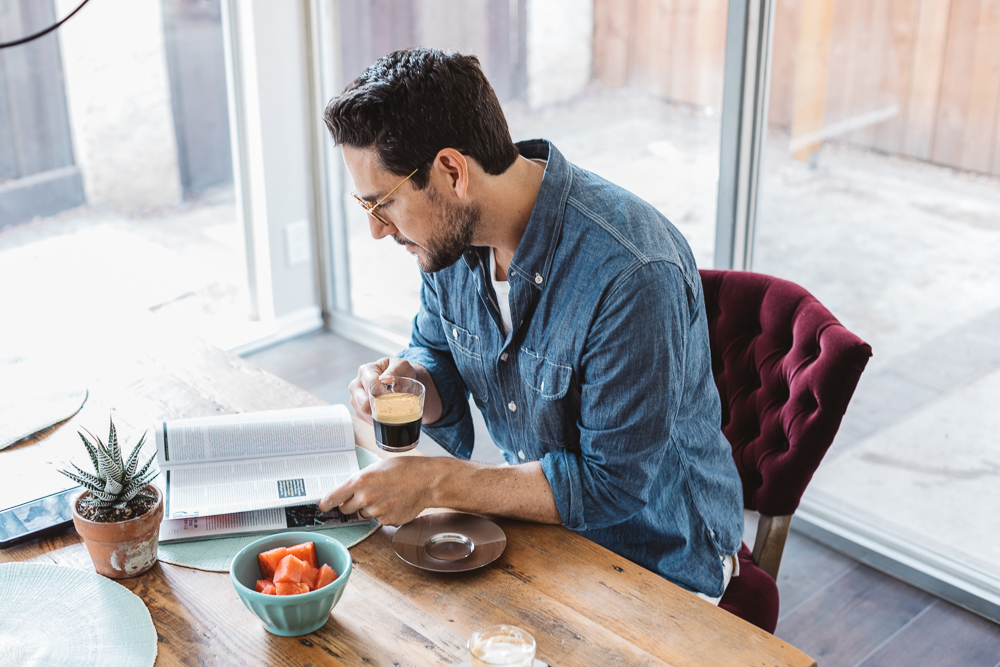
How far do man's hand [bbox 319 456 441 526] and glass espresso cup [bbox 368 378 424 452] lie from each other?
79mm

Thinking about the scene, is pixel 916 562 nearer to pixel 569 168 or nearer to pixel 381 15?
pixel 569 168

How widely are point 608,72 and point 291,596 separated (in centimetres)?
188

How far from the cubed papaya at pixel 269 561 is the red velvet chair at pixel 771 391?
715 mm

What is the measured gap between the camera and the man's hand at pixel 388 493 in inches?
48.1

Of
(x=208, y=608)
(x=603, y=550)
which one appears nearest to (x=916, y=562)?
(x=603, y=550)

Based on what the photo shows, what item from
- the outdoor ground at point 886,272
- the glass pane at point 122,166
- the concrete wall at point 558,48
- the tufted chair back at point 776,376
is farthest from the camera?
the glass pane at point 122,166

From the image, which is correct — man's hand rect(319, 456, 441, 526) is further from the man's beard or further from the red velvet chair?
the red velvet chair

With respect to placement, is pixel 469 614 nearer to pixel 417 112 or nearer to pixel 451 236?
pixel 451 236

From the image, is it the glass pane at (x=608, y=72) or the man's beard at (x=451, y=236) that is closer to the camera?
the man's beard at (x=451, y=236)

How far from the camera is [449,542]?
1.21 meters

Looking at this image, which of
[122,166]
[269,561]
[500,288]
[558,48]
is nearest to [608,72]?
[558,48]

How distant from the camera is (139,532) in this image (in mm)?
1122

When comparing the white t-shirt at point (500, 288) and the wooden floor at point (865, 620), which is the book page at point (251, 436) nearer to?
the white t-shirt at point (500, 288)

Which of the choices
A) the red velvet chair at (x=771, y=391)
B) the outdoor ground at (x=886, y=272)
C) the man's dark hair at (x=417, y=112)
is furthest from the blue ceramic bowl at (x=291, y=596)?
the outdoor ground at (x=886, y=272)
